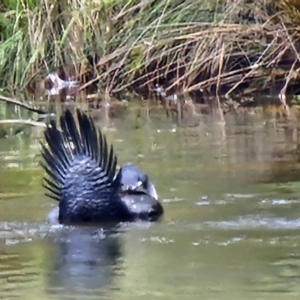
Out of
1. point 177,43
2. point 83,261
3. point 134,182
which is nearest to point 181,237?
point 83,261

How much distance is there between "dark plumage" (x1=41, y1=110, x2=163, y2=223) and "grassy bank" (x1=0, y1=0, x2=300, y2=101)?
20.6 feet

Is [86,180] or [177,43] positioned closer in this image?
[86,180]

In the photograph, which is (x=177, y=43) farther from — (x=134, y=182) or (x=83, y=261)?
(x=83, y=261)

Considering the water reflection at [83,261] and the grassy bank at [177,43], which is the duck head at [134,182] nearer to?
the water reflection at [83,261]

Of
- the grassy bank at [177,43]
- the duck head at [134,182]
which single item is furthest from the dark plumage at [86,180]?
the grassy bank at [177,43]

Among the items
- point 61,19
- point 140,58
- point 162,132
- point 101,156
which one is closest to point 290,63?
point 140,58

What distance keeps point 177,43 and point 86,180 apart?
6717 mm

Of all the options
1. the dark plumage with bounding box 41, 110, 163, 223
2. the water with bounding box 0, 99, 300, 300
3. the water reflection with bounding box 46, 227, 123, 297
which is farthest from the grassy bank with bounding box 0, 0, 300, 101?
the water reflection with bounding box 46, 227, 123, 297

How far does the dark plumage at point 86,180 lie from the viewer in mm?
3803

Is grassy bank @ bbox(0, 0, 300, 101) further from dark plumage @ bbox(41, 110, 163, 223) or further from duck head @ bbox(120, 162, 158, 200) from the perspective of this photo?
dark plumage @ bbox(41, 110, 163, 223)

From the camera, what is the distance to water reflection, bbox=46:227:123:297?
9.20 ft

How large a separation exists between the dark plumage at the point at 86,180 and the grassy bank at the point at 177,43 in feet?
20.6

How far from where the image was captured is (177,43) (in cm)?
1042

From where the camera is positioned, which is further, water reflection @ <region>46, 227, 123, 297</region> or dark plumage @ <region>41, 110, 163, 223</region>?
dark plumage @ <region>41, 110, 163, 223</region>
